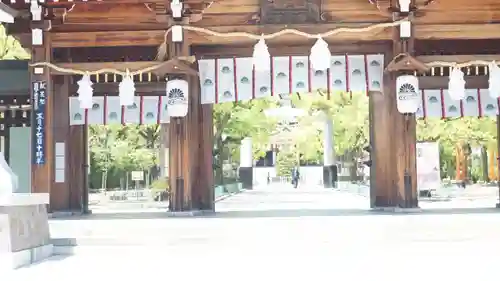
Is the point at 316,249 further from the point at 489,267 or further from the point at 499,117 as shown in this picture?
the point at 499,117

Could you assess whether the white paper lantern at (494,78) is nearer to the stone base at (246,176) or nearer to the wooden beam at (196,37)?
the wooden beam at (196,37)

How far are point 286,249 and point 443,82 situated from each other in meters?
7.37

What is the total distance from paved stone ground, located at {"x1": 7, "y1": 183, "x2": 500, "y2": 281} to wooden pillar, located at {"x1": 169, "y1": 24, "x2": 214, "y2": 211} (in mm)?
1297

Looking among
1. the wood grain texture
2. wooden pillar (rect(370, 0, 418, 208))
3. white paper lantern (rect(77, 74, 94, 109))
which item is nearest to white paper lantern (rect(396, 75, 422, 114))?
wooden pillar (rect(370, 0, 418, 208))

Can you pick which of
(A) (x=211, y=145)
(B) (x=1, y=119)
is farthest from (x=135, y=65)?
(B) (x=1, y=119)

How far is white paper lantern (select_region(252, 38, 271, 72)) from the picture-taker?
44.5 ft

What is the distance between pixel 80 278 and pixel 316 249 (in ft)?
11.4

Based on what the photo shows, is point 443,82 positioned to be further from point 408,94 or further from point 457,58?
point 408,94

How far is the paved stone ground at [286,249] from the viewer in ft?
24.9

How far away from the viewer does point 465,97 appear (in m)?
14.9

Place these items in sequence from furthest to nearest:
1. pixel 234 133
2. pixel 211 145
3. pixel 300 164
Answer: pixel 300 164 → pixel 234 133 → pixel 211 145

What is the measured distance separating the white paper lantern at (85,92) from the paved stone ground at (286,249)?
3.02 metres

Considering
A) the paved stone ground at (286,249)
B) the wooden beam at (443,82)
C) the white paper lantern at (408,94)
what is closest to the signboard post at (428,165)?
the wooden beam at (443,82)

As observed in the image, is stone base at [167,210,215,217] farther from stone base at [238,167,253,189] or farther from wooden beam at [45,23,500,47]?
stone base at [238,167,253,189]
